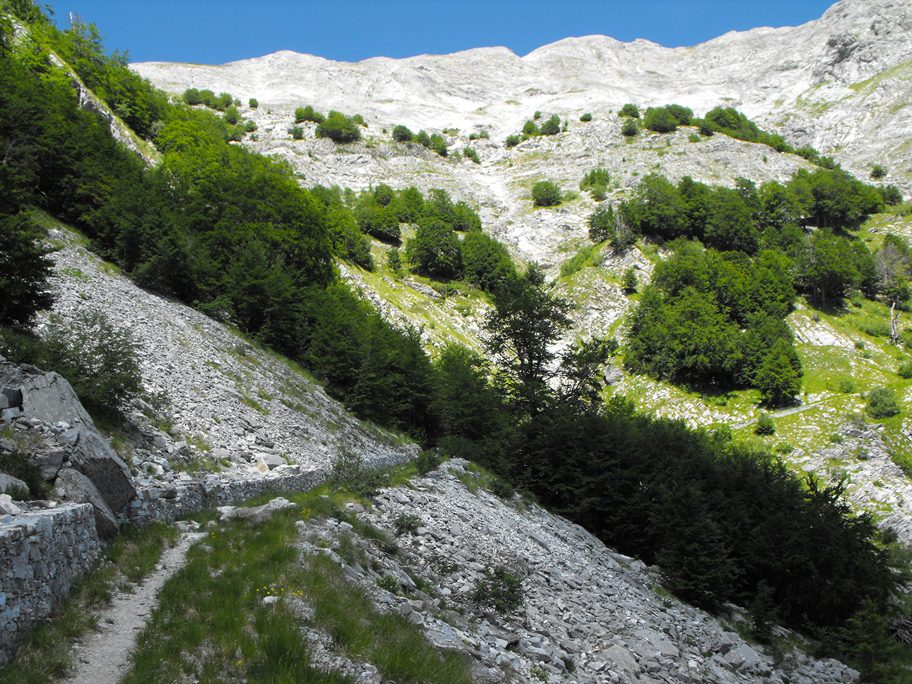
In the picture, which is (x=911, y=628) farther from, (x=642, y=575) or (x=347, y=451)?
(x=347, y=451)

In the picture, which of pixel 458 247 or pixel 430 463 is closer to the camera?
pixel 430 463

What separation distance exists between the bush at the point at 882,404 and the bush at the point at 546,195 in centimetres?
5983

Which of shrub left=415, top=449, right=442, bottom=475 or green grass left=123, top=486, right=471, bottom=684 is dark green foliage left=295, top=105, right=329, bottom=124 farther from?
green grass left=123, top=486, right=471, bottom=684

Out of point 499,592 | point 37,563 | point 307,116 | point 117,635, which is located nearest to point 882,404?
point 499,592

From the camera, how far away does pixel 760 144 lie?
124312 millimetres

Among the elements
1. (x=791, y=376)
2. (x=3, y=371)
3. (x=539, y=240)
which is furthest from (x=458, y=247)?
(x=3, y=371)

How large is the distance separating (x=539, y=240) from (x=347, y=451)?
2991 inches

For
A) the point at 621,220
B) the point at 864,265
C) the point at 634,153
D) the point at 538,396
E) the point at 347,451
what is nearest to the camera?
the point at 347,451

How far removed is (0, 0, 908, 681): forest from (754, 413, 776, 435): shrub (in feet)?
18.1

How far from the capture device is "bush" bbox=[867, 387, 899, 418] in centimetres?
5488

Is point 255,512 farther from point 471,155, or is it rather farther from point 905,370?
point 471,155

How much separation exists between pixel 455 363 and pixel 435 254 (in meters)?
43.2

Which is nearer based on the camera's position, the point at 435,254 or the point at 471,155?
the point at 435,254

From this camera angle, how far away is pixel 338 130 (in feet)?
375
